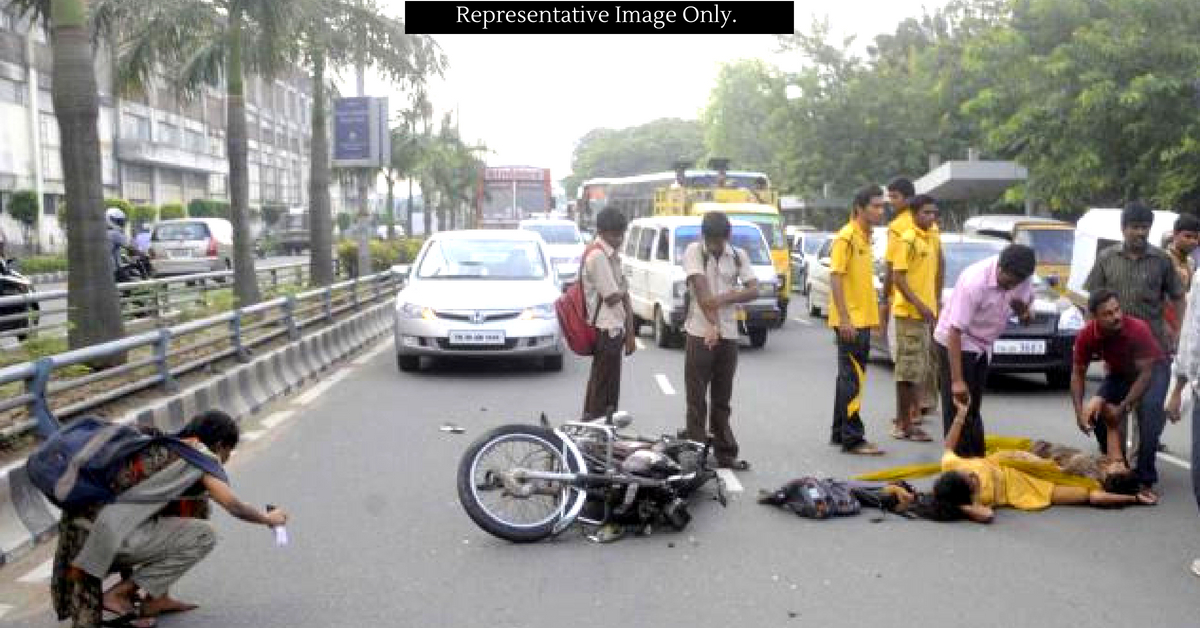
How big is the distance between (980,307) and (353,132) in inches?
734

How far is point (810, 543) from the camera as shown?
6297 mm

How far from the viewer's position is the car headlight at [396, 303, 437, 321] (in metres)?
13.1

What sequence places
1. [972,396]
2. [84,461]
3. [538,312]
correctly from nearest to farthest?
[84,461]
[972,396]
[538,312]

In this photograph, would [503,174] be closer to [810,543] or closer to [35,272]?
[35,272]

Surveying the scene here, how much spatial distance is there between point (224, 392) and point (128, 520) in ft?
19.4

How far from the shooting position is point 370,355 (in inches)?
630

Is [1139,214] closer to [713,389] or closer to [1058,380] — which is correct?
[713,389]

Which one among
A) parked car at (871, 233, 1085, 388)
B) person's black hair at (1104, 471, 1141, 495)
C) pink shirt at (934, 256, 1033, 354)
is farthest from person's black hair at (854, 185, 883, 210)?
parked car at (871, 233, 1085, 388)

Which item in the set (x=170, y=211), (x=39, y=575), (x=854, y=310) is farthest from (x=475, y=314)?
(x=170, y=211)

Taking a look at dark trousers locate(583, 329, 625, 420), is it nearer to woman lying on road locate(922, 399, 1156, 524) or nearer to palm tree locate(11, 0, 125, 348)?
woman lying on road locate(922, 399, 1156, 524)

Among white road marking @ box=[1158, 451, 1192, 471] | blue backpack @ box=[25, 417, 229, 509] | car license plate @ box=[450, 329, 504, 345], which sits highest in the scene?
blue backpack @ box=[25, 417, 229, 509]

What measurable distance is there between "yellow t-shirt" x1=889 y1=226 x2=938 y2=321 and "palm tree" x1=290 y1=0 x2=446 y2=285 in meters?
10.7

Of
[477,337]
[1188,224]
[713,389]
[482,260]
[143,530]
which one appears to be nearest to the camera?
[143,530]

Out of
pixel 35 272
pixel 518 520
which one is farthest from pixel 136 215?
pixel 518 520
